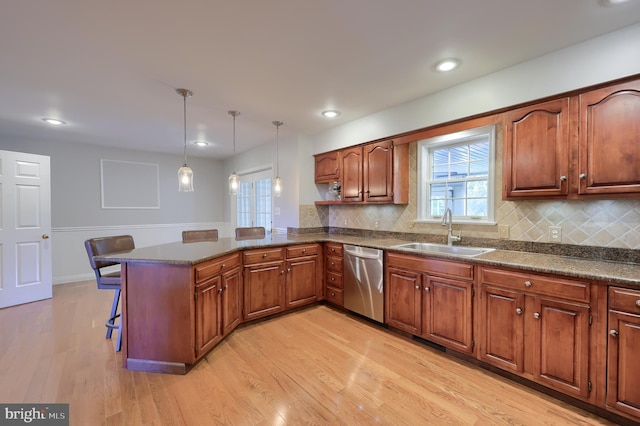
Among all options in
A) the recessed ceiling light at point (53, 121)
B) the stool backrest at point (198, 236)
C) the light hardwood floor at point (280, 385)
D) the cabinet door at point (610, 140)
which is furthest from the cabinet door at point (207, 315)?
the recessed ceiling light at point (53, 121)

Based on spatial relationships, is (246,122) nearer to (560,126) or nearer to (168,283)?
(168,283)

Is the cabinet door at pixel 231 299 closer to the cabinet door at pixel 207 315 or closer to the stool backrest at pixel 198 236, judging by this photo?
the cabinet door at pixel 207 315

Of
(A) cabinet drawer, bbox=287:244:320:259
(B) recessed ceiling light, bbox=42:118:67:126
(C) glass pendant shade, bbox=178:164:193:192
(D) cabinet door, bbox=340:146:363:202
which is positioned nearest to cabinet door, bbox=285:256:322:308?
(A) cabinet drawer, bbox=287:244:320:259

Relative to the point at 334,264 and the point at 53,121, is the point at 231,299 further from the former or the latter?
the point at 53,121

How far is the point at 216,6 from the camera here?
1578 mm

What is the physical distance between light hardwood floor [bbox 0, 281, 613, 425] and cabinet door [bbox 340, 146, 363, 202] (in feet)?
5.45

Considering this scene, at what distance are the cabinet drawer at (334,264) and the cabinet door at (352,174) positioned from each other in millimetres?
808

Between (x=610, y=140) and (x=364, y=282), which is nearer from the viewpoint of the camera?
(x=610, y=140)

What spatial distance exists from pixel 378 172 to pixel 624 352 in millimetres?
2409

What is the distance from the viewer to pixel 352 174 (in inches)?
144

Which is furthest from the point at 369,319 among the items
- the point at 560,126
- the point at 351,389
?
the point at 560,126

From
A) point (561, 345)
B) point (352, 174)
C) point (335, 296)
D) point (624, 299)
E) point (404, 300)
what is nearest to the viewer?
point (624, 299)

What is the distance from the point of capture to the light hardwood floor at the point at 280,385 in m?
1.68

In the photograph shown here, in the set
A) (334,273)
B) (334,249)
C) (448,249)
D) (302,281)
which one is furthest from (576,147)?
(302,281)
